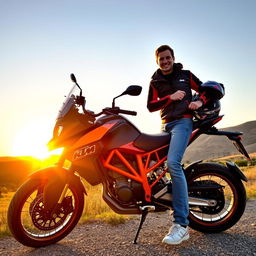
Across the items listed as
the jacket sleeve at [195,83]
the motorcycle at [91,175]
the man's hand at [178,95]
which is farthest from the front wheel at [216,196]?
the jacket sleeve at [195,83]

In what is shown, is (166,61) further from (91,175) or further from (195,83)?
(91,175)

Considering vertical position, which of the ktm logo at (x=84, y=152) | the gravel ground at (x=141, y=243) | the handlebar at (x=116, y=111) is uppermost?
the handlebar at (x=116, y=111)

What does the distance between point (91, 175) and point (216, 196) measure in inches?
73.1

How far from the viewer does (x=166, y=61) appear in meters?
4.57

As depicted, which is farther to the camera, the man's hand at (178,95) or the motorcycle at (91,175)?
the man's hand at (178,95)

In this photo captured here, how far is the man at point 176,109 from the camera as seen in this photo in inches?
156

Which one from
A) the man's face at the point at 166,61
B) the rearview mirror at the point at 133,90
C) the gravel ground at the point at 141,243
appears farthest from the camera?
the man's face at the point at 166,61

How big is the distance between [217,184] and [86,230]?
2.18 meters

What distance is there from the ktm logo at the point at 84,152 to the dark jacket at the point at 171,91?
119cm

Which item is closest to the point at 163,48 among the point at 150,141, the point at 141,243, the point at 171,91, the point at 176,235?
the point at 171,91

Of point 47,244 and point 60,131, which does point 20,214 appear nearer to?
point 47,244

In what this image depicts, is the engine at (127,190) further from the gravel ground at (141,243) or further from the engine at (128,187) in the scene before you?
the gravel ground at (141,243)

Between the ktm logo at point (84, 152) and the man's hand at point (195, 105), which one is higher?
the man's hand at point (195, 105)

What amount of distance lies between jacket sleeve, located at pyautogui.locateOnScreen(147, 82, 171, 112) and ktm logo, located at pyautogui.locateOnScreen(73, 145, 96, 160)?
119 cm
